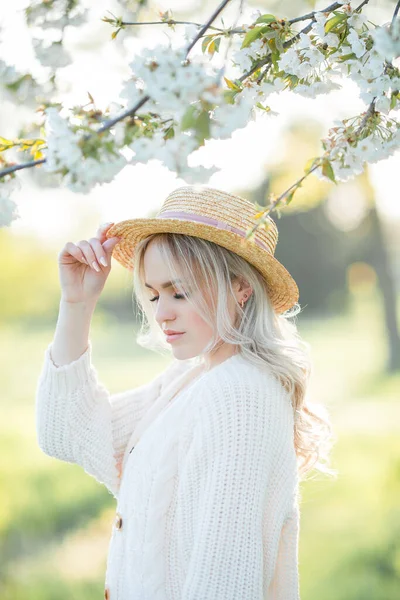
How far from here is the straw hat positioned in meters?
1.70

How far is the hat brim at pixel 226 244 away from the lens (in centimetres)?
169

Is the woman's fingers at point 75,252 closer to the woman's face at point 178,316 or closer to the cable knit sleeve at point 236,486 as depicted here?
the woman's face at point 178,316

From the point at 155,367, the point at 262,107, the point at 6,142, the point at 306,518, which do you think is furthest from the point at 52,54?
the point at 155,367

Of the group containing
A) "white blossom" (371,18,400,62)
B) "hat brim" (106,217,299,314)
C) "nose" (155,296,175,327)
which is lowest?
"white blossom" (371,18,400,62)

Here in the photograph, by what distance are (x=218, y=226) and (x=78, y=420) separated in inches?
28.4

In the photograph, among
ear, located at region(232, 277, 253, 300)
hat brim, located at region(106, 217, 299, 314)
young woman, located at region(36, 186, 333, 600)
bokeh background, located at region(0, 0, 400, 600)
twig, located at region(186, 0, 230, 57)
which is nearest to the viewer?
twig, located at region(186, 0, 230, 57)

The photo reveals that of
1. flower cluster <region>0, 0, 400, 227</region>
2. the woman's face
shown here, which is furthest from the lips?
flower cluster <region>0, 0, 400, 227</region>

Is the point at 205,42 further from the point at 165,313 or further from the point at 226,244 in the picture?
the point at 165,313

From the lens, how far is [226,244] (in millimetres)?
1733

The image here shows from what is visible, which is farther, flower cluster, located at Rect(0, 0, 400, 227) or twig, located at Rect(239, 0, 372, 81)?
twig, located at Rect(239, 0, 372, 81)

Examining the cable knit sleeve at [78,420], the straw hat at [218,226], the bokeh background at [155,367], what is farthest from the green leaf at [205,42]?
the cable knit sleeve at [78,420]

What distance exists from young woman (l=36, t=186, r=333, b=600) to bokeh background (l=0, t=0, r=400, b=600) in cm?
20

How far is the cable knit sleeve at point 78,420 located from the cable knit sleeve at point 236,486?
429mm

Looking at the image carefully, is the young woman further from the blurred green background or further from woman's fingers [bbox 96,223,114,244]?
the blurred green background
